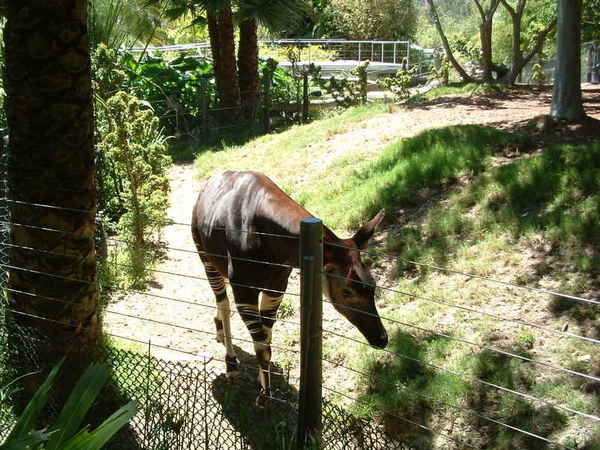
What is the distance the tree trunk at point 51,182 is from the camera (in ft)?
13.0

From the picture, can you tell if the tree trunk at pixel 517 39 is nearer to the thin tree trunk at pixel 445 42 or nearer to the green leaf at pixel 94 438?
the thin tree trunk at pixel 445 42

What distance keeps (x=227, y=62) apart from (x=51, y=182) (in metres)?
11.7

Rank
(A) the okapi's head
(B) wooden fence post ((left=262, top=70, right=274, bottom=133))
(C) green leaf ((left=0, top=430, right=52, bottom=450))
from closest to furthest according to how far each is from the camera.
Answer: (C) green leaf ((left=0, top=430, right=52, bottom=450))
(A) the okapi's head
(B) wooden fence post ((left=262, top=70, right=274, bottom=133))

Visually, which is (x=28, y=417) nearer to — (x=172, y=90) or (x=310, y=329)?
(x=310, y=329)

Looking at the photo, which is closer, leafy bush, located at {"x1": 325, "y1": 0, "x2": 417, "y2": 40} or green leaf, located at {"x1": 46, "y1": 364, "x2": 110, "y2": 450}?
green leaf, located at {"x1": 46, "y1": 364, "x2": 110, "y2": 450}

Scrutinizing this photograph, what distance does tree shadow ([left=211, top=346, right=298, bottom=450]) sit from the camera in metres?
3.81

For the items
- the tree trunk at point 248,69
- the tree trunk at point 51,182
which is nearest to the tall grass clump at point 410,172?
the tree trunk at point 51,182

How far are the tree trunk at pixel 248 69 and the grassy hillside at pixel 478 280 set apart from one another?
6769 millimetres

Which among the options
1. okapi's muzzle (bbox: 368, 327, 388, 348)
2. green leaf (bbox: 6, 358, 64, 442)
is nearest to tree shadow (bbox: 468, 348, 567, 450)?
okapi's muzzle (bbox: 368, 327, 388, 348)

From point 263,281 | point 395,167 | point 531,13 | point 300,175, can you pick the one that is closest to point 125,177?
point 300,175

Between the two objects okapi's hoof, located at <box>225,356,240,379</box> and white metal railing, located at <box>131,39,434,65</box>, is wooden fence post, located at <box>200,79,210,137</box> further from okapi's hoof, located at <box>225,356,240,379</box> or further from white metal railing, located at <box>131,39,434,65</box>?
white metal railing, located at <box>131,39,434,65</box>

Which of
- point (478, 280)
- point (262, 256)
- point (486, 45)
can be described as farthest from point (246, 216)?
point (486, 45)

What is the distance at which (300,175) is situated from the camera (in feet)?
33.6

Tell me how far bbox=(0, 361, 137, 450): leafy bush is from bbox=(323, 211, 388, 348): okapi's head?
5.32ft
